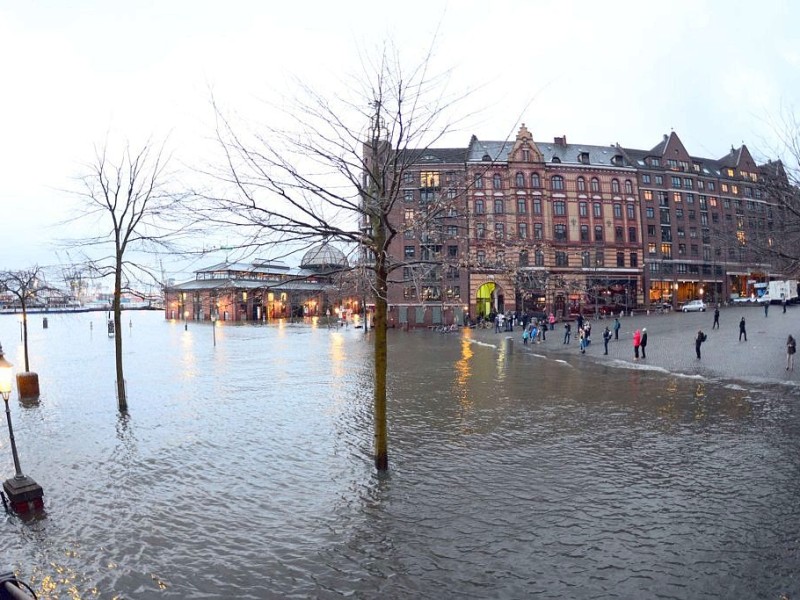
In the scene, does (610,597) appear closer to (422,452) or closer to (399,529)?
(399,529)

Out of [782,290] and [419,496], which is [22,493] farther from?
[782,290]

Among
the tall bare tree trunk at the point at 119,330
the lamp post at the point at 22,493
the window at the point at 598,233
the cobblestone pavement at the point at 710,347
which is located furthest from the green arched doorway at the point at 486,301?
the lamp post at the point at 22,493

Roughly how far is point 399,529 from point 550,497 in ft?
9.38

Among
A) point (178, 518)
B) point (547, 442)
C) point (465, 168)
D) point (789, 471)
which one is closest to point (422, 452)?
point (547, 442)

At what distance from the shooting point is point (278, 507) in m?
8.48

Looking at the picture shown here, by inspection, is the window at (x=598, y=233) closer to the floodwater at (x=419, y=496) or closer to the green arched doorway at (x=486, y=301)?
the green arched doorway at (x=486, y=301)

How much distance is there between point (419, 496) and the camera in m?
8.82

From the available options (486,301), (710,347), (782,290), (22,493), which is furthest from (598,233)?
(22,493)

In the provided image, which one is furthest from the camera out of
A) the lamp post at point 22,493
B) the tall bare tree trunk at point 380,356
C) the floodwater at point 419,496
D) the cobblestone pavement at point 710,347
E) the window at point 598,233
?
the window at point 598,233

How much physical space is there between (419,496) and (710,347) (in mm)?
28009

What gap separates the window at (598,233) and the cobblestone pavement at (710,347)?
66.3 feet

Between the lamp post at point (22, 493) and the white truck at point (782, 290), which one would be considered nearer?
the lamp post at point (22, 493)

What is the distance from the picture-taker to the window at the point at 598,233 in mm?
66562

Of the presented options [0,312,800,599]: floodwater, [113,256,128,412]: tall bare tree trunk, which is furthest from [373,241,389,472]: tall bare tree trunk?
[113,256,128,412]: tall bare tree trunk
